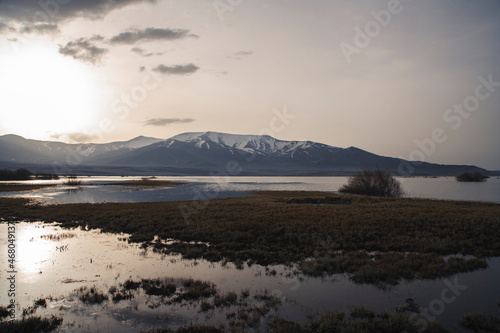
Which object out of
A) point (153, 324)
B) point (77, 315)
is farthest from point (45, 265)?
point (153, 324)

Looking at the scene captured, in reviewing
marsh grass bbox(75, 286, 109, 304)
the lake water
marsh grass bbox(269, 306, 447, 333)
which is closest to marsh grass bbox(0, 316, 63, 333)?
marsh grass bbox(75, 286, 109, 304)

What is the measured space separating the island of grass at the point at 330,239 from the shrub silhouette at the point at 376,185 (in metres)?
34.8

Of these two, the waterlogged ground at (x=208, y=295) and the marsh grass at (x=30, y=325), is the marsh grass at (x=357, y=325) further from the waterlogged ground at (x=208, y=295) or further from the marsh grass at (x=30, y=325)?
the marsh grass at (x=30, y=325)

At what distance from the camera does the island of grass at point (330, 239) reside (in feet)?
43.9

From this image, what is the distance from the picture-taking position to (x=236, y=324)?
828 cm

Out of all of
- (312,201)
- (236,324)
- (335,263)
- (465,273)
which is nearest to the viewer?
(236,324)

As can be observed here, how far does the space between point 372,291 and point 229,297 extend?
5234mm

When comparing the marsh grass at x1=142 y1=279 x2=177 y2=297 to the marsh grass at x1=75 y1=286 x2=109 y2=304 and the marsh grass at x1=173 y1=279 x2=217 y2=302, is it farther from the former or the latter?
the marsh grass at x1=75 y1=286 x2=109 y2=304

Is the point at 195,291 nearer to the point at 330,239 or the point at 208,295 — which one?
the point at 208,295

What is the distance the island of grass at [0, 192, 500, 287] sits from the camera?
13.4m

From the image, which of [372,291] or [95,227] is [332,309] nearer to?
[372,291]

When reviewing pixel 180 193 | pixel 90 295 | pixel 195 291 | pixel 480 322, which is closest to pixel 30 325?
pixel 90 295

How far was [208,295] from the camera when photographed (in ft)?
34.3

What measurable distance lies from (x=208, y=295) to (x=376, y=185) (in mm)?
58656
